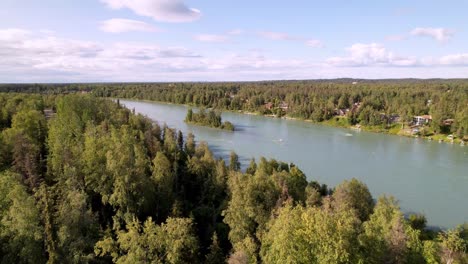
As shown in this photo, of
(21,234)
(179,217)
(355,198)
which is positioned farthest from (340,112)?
(21,234)

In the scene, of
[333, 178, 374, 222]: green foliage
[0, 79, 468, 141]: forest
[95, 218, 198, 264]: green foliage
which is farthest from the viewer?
[0, 79, 468, 141]: forest

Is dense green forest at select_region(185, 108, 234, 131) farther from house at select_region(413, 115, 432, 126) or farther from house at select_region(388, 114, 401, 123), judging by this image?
house at select_region(413, 115, 432, 126)

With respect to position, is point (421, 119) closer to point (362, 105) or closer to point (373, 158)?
point (362, 105)

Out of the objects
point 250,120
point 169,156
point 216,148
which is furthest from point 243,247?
point 250,120

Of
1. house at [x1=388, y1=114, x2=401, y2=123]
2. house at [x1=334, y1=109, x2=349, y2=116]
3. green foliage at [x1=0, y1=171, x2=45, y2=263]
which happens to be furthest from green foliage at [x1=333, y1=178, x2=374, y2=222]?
house at [x1=334, y1=109, x2=349, y2=116]

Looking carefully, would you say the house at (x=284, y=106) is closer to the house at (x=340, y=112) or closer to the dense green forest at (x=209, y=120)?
the house at (x=340, y=112)

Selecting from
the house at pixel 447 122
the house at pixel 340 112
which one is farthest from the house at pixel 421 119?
the house at pixel 340 112
